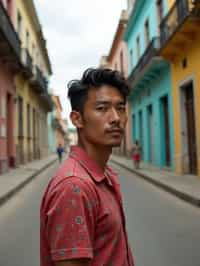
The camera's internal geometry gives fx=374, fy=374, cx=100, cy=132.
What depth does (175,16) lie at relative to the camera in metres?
13.8

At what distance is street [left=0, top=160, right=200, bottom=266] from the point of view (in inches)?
175

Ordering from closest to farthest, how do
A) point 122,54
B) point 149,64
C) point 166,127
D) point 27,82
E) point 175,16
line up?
point 175,16 < point 149,64 < point 166,127 < point 27,82 < point 122,54

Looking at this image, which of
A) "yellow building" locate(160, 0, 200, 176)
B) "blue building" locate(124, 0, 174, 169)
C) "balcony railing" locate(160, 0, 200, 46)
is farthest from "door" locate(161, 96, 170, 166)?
"balcony railing" locate(160, 0, 200, 46)

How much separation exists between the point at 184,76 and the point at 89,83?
518 inches

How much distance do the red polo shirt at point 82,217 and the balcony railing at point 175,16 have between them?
10.7 m

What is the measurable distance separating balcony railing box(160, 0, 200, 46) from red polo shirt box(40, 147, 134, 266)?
35.0 feet

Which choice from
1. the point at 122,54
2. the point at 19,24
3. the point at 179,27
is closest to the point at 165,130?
the point at 179,27

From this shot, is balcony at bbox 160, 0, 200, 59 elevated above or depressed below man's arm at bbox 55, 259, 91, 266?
above

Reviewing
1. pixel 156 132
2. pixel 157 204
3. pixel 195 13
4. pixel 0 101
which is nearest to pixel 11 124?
pixel 0 101

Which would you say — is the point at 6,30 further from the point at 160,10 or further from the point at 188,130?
the point at 188,130

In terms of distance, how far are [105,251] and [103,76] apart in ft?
1.95

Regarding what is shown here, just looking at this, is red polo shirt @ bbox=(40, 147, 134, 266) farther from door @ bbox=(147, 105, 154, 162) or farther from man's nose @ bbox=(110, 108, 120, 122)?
door @ bbox=(147, 105, 154, 162)

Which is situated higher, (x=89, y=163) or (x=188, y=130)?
(x=188, y=130)

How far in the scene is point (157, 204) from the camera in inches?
326
